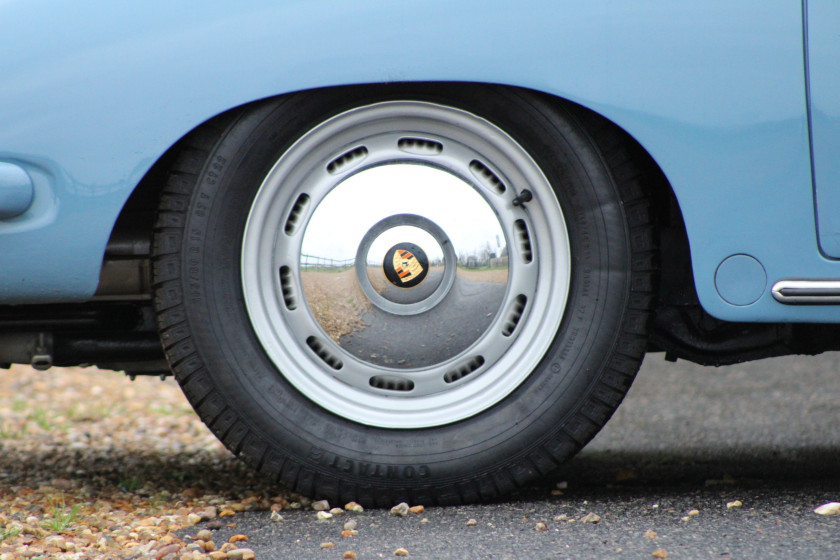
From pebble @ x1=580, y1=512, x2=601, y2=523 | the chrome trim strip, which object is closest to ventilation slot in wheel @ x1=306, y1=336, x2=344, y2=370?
pebble @ x1=580, y1=512, x2=601, y2=523

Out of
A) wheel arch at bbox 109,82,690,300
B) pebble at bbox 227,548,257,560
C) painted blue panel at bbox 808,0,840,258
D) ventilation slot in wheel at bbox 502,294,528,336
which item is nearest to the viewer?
pebble at bbox 227,548,257,560

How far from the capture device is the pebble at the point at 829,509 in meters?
1.96

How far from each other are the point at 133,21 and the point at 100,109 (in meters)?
0.20

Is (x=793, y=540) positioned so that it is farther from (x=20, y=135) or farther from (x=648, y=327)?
(x=20, y=135)

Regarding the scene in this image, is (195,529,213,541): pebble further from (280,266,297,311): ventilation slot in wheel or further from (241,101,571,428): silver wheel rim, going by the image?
(280,266,297,311): ventilation slot in wheel

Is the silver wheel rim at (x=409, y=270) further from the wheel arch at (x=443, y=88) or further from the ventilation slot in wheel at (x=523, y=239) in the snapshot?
the wheel arch at (x=443, y=88)

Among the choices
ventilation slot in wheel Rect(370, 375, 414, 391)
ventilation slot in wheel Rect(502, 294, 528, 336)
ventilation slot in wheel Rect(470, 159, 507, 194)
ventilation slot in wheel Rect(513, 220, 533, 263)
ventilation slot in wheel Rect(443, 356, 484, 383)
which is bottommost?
ventilation slot in wheel Rect(370, 375, 414, 391)

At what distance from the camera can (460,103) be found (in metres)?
2.02

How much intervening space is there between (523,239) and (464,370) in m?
0.34

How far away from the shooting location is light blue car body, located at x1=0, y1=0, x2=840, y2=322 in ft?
6.28

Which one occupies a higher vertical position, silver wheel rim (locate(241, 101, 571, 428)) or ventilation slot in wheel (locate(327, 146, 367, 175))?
ventilation slot in wheel (locate(327, 146, 367, 175))

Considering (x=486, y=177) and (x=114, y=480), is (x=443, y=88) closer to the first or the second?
(x=486, y=177)

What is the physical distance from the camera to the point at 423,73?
6.36ft

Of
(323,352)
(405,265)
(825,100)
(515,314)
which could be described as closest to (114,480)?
(323,352)
